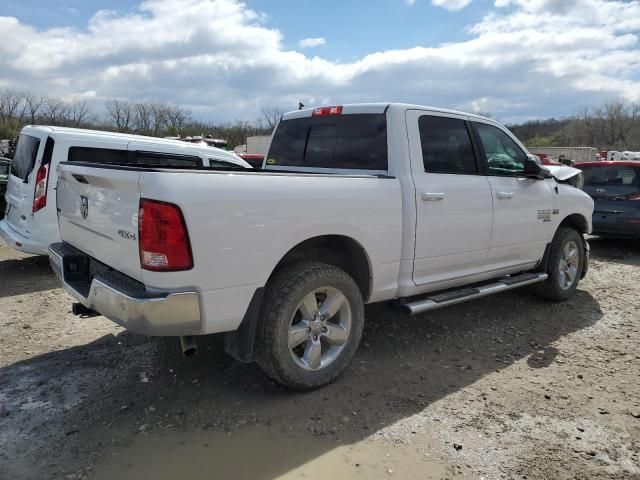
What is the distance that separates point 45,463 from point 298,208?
1987 millimetres

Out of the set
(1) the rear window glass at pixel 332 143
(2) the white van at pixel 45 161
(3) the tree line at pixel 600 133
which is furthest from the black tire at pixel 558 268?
(3) the tree line at pixel 600 133

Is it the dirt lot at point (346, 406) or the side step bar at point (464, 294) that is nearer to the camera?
the dirt lot at point (346, 406)

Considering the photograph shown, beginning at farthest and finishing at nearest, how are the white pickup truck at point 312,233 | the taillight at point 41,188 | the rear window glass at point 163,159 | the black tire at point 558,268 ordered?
the rear window glass at point 163,159, the taillight at point 41,188, the black tire at point 558,268, the white pickup truck at point 312,233

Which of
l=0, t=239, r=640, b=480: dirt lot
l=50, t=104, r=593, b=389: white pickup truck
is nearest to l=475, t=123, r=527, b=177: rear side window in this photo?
l=50, t=104, r=593, b=389: white pickup truck

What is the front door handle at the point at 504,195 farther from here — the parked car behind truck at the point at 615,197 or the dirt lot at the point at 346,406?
the parked car behind truck at the point at 615,197

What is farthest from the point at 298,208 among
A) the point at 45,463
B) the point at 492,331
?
the point at 492,331

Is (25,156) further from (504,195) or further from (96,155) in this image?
(504,195)

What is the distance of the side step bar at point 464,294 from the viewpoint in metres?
4.02

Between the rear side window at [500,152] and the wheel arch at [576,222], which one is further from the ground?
the rear side window at [500,152]

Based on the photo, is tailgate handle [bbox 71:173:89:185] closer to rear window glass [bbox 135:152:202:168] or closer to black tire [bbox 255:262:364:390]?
black tire [bbox 255:262:364:390]

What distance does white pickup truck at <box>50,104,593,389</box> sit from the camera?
9.28 feet

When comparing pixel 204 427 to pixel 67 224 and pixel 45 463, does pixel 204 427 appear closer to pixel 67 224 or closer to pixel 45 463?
pixel 45 463

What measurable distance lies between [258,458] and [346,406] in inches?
30.6

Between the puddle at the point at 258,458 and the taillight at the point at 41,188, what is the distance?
4108mm
